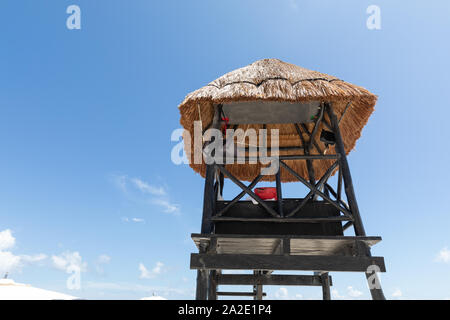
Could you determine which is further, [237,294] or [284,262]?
[237,294]

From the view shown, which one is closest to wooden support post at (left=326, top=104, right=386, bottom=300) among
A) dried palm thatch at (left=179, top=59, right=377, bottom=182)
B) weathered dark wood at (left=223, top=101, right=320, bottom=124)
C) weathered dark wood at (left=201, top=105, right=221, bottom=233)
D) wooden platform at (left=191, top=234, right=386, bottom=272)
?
wooden platform at (left=191, top=234, right=386, bottom=272)

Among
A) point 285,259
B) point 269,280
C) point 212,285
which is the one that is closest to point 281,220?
point 285,259

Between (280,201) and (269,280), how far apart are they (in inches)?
102

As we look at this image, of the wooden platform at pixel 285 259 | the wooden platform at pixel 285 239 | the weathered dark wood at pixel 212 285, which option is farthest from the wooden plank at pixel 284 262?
the weathered dark wood at pixel 212 285

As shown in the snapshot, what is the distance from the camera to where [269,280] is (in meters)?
5.99

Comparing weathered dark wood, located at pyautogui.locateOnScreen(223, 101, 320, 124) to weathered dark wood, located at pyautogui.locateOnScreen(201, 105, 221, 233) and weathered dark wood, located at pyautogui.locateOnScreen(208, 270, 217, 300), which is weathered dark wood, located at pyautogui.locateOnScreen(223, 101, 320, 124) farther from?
weathered dark wood, located at pyautogui.locateOnScreen(208, 270, 217, 300)

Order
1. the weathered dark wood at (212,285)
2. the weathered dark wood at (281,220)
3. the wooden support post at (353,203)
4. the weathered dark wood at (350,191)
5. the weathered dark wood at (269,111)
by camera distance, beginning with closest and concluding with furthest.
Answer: the wooden support post at (353,203) → the weathered dark wood at (350,191) → the weathered dark wood at (281,220) → the weathered dark wood at (269,111) → the weathered dark wood at (212,285)

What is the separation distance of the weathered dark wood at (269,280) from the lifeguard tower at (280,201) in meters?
0.02

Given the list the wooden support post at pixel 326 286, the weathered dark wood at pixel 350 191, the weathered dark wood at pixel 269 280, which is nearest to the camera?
the weathered dark wood at pixel 350 191

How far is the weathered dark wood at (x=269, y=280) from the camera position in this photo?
19.6ft

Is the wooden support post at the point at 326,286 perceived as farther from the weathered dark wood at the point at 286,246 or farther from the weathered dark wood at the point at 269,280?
the weathered dark wood at the point at 286,246

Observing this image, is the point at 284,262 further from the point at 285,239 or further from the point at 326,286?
the point at 326,286

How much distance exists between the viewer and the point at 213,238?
378 cm
